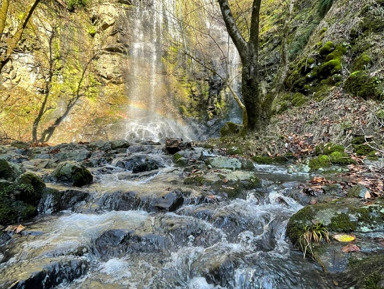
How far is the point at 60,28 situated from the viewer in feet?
48.5

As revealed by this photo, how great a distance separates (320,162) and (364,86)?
3.12 meters

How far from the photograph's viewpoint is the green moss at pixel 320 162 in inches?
199

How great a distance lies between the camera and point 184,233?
2912 mm

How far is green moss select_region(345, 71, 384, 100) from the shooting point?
5.98 metres

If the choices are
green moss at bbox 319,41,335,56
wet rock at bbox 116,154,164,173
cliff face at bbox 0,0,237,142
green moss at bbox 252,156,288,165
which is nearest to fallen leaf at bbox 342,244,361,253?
green moss at bbox 252,156,288,165

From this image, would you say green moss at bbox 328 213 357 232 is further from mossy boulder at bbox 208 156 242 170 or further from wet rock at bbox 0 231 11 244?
wet rock at bbox 0 231 11 244

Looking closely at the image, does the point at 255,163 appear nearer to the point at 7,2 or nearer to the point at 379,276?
the point at 379,276

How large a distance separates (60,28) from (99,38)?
2.52 meters

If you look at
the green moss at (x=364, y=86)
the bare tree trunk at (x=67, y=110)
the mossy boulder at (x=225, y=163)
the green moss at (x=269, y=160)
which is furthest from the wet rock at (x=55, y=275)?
the bare tree trunk at (x=67, y=110)

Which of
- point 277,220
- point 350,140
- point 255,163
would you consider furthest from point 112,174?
point 350,140

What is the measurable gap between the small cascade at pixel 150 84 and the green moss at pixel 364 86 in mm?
10057

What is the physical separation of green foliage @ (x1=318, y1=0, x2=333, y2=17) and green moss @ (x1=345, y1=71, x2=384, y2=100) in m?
7.88

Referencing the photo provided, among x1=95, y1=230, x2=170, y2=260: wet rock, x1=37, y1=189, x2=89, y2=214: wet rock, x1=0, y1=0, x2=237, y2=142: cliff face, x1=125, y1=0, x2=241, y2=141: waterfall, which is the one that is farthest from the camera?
x1=125, y1=0, x2=241, y2=141: waterfall

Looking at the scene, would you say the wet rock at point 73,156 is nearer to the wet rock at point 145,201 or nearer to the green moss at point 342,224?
the wet rock at point 145,201
